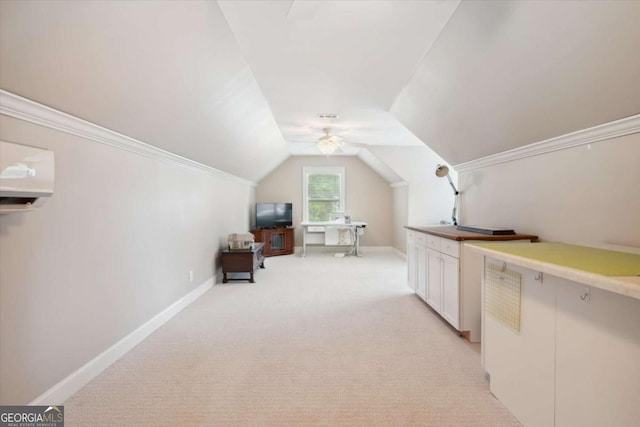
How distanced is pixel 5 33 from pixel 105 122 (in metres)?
0.91

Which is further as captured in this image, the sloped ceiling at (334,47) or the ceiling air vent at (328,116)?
the ceiling air vent at (328,116)

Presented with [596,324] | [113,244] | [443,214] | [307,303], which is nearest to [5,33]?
[113,244]

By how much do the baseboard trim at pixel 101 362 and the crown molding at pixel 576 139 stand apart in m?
3.73

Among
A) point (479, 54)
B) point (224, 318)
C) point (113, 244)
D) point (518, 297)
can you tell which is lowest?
point (224, 318)

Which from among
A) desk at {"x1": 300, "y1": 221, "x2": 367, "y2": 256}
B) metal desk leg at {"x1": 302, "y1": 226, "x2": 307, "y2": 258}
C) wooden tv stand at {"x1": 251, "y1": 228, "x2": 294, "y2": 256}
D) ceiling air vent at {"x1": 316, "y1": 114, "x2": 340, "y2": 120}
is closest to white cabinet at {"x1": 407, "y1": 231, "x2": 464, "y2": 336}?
ceiling air vent at {"x1": 316, "y1": 114, "x2": 340, "y2": 120}

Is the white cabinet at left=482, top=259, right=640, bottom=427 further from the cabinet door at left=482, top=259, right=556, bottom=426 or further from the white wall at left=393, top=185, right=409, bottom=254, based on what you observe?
the white wall at left=393, top=185, right=409, bottom=254

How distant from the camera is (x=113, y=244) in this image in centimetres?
242

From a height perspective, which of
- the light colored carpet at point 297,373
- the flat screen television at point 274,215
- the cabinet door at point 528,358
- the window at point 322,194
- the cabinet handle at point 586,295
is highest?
the window at point 322,194

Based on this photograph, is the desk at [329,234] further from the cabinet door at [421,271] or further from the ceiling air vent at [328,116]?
the cabinet door at [421,271]

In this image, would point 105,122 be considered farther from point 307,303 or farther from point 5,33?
point 307,303

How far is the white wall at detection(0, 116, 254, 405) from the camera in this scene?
164 centimetres

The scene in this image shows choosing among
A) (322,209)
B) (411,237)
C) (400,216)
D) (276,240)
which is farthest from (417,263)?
(322,209)

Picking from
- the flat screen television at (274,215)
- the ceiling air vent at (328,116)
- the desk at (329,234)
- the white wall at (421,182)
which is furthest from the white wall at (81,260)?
the white wall at (421,182)

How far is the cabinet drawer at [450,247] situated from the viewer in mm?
2903
